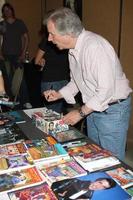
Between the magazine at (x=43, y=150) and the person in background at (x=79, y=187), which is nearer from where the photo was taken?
the person in background at (x=79, y=187)

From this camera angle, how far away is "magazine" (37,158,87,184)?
46.5 inches

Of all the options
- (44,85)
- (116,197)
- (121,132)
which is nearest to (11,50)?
(44,85)

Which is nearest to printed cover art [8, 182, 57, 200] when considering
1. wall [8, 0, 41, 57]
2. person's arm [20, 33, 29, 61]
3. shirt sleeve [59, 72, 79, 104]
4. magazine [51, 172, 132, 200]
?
magazine [51, 172, 132, 200]

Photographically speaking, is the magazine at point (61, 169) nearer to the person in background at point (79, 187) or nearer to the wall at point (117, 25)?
the person in background at point (79, 187)

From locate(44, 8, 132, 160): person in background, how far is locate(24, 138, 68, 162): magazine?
214mm

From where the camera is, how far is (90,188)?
1093mm

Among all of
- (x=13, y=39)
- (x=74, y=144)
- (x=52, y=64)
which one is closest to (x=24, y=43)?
(x=13, y=39)

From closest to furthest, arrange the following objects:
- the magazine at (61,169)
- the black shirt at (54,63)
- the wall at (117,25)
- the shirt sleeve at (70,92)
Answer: the magazine at (61,169) → the shirt sleeve at (70,92) → the black shirt at (54,63) → the wall at (117,25)

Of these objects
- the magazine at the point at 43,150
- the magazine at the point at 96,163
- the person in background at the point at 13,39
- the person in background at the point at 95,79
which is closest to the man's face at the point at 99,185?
the magazine at the point at 96,163

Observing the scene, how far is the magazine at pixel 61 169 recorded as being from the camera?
1182 millimetres

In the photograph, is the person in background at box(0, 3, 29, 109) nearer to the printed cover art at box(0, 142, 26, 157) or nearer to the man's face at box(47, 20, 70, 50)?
the man's face at box(47, 20, 70, 50)

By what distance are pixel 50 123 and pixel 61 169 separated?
1.33 feet

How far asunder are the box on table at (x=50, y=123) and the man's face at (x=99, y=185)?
0.53m

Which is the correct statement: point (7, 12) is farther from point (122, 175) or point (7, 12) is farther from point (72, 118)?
point (122, 175)
